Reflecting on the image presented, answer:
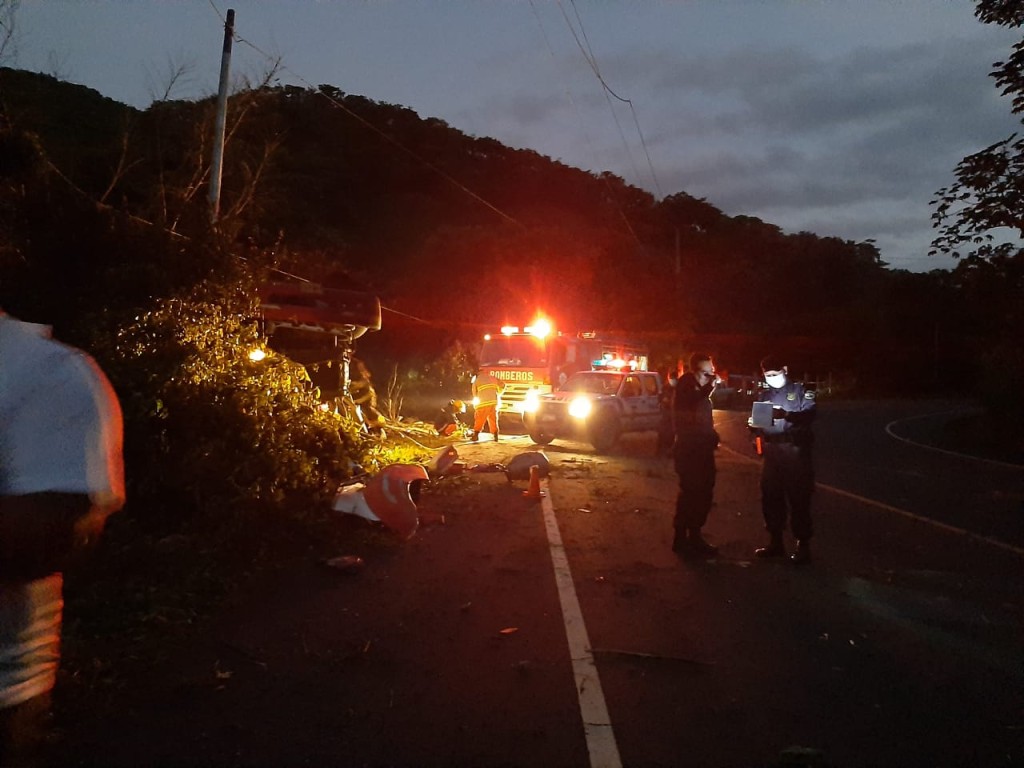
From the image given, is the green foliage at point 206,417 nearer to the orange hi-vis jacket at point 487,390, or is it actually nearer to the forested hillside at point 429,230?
the forested hillside at point 429,230

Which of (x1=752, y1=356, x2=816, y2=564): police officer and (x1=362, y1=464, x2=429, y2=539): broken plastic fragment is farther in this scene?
(x1=362, y1=464, x2=429, y2=539): broken plastic fragment

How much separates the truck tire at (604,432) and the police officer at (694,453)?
9.30 m

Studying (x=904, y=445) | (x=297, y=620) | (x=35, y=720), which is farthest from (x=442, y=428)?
(x=35, y=720)

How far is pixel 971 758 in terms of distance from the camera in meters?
4.28

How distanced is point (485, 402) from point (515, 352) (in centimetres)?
237

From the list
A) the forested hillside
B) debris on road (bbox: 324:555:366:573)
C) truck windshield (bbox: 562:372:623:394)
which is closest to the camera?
debris on road (bbox: 324:555:366:573)

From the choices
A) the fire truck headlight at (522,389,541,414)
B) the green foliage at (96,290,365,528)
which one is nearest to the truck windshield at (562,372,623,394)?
the fire truck headlight at (522,389,541,414)

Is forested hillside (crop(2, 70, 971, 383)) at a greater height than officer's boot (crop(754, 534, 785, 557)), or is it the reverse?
forested hillside (crop(2, 70, 971, 383))

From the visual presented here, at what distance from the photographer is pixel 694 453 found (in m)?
9.03

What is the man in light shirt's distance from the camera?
1959 millimetres

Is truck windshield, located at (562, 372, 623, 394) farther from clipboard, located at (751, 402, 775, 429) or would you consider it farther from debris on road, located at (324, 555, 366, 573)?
debris on road, located at (324, 555, 366, 573)

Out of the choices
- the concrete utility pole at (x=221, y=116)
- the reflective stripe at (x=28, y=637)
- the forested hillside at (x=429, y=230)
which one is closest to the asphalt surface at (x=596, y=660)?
the reflective stripe at (x=28, y=637)

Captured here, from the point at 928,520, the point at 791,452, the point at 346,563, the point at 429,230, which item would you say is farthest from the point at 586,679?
the point at 429,230

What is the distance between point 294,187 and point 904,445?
30110 millimetres
